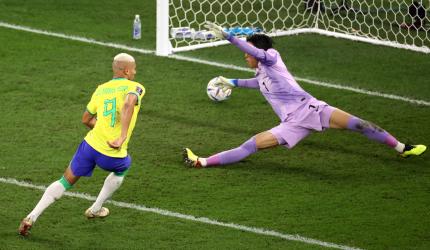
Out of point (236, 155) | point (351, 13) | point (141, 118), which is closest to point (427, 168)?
point (236, 155)

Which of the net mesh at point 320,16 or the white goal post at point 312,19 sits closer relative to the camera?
the white goal post at point 312,19

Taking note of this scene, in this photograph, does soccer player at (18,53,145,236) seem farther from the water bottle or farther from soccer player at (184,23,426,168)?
the water bottle

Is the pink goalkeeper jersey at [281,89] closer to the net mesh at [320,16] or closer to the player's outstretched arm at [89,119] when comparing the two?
the player's outstretched arm at [89,119]

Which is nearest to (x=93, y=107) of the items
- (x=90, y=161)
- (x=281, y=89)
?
(x=90, y=161)

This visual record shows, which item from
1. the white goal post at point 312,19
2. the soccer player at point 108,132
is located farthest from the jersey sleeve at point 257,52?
the white goal post at point 312,19

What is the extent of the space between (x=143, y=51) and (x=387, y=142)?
4796 millimetres

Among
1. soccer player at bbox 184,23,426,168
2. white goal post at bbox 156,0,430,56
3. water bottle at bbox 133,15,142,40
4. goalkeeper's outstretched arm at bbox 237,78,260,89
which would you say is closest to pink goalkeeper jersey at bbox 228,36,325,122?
soccer player at bbox 184,23,426,168

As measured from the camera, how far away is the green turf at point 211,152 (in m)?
9.57

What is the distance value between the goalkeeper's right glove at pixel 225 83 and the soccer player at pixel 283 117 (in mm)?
744

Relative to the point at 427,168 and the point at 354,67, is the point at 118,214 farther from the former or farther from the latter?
the point at 354,67

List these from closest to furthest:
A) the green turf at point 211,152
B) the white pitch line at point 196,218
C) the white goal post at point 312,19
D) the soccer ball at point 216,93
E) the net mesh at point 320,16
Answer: the white pitch line at point 196,218 → the green turf at point 211,152 → the soccer ball at point 216,93 → the white goal post at point 312,19 → the net mesh at point 320,16

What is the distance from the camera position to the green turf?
9.57 meters

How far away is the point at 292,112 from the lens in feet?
37.3

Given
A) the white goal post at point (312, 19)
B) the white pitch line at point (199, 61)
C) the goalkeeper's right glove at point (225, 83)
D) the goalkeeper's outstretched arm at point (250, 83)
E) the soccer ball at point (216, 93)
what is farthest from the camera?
the white goal post at point (312, 19)
